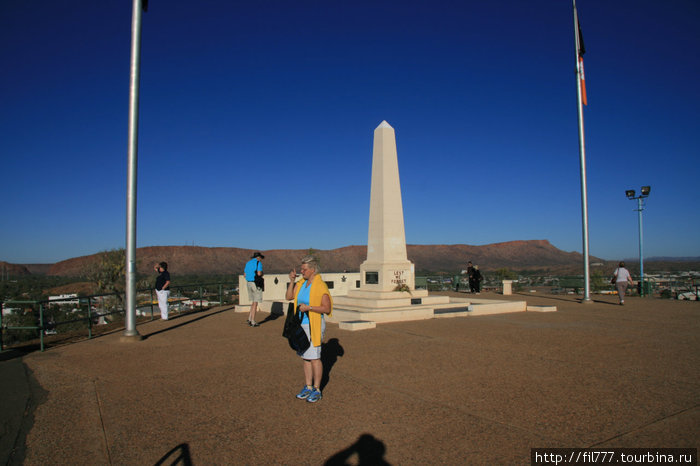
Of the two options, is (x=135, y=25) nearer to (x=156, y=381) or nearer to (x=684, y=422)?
(x=156, y=381)

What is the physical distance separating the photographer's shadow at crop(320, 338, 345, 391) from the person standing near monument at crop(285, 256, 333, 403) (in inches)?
23.2

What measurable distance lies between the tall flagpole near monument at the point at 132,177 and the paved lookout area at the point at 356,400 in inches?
26.7

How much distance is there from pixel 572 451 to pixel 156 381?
16.1ft

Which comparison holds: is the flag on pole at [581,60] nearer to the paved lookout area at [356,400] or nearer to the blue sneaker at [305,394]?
the paved lookout area at [356,400]

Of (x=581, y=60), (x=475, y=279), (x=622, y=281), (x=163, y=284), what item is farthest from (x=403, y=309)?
(x=581, y=60)

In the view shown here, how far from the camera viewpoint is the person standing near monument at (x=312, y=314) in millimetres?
4859

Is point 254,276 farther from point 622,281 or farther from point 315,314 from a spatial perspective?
point 622,281

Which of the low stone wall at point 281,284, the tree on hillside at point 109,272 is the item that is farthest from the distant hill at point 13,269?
the low stone wall at point 281,284

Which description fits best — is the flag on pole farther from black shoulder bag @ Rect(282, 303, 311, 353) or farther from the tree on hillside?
the tree on hillside

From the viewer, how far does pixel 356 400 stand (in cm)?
501

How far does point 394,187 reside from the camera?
1349 cm

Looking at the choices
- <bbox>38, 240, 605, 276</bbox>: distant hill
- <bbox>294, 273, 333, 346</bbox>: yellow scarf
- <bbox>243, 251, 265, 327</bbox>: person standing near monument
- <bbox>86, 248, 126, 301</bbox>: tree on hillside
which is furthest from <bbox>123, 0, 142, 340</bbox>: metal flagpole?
<bbox>38, 240, 605, 276</bbox>: distant hill

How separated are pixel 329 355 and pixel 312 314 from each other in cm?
269

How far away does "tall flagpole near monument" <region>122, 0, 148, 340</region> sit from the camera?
8.82m
